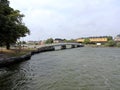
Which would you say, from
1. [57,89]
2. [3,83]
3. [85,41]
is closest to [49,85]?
[57,89]

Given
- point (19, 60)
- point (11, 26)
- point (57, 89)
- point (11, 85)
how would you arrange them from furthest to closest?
point (19, 60) < point (11, 26) < point (11, 85) < point (57, 89)

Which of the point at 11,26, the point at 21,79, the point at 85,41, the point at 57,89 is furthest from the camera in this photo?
the point at 85,41

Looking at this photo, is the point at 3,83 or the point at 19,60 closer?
the point at 3,83

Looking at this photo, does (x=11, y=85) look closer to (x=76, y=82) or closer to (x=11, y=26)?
(x=76, y=82)

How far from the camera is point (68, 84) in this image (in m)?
22.2

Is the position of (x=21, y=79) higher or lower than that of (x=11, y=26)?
lower

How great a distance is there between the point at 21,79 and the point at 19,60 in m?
20.0

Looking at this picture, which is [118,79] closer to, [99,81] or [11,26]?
[99,81]

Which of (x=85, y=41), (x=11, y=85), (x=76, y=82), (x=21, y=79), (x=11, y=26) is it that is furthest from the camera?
(x=85, y=41)

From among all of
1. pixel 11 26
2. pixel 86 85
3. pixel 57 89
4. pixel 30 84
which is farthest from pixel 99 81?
pixel 11 26

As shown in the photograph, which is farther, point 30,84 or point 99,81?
point 99,81

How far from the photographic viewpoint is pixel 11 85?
2167cm

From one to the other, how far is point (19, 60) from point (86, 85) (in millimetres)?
25587

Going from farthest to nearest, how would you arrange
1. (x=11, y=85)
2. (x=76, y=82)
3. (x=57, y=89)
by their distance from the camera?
1. (x=76, y=82)
2. (x=11, y=85)
3. (x=57, y=89)
